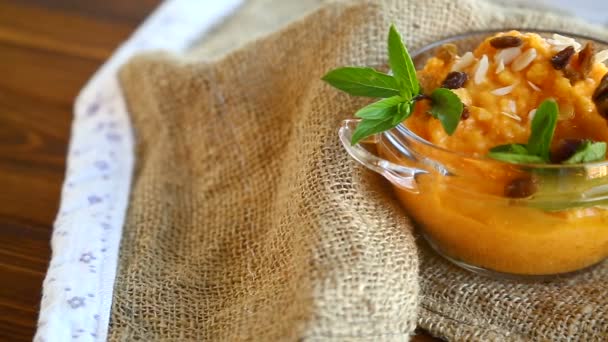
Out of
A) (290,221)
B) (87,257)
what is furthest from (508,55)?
(87,257)

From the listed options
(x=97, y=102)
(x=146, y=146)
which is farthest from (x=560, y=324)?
(x=97, y=102)

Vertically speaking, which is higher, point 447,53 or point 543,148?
point 447,53

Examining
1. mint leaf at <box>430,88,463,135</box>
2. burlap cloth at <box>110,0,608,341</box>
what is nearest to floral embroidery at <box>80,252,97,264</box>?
burlap cloth at <box>110,0,608,341</box>

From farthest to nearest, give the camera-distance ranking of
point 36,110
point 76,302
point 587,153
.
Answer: point 36,110 < point 76,302 < point 587,153

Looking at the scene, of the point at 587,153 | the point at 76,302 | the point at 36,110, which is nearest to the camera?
the point at 587,153

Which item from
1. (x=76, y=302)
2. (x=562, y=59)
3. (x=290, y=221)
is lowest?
(x=76, y=302)

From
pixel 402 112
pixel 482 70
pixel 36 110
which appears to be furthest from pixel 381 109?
pixel 36 110

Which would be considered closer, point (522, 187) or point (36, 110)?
point (522, 187)

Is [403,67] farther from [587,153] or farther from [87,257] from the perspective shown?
[87,257]
